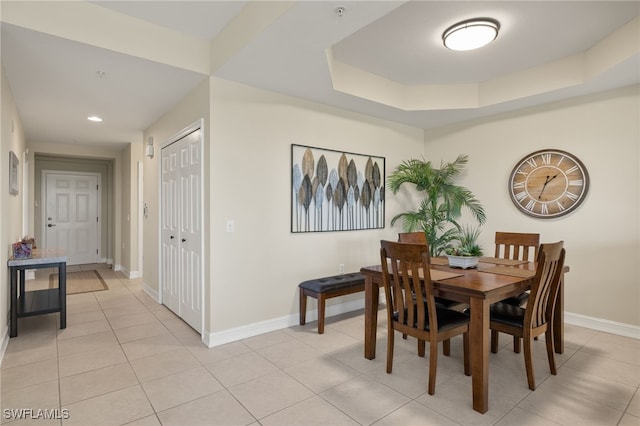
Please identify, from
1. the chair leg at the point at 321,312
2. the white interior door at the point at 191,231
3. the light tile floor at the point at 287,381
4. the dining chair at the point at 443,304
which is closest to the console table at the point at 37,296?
the light tile floor at the point at 287,381

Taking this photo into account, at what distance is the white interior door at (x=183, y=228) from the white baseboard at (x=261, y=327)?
0.94ft

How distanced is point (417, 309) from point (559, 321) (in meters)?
1.38

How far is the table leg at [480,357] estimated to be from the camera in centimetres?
200

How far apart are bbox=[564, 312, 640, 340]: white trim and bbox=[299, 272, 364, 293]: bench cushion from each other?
231 cm

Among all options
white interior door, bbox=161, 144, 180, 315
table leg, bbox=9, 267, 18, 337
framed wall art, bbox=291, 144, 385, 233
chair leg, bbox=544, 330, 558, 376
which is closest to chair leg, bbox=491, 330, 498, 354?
chair leg, bbox=544, 330, 558, 376

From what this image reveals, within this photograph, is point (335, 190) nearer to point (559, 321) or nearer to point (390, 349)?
point (390, 349)

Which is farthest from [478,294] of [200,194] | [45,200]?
[45,200]

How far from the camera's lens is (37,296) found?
378 cm

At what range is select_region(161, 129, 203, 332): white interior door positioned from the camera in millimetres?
3271

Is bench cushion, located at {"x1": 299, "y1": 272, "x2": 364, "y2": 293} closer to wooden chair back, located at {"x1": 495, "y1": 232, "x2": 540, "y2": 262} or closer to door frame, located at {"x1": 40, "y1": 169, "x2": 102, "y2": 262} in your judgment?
wooden chair back, located at {"x1": 495, "y1": 232, "x2": 540, "y2": 262}

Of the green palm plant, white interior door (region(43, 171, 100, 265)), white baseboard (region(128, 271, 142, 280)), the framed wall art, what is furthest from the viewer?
white interior door (region(43, 171, 100, 265))

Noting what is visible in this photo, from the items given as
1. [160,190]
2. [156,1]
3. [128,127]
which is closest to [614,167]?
[156,1]

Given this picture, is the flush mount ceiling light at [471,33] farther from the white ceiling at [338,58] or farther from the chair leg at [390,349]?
the chair leg at [390,349]

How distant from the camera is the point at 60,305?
3387mm
